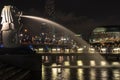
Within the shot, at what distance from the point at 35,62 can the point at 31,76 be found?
1.08 meters

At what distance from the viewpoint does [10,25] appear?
2002 inches

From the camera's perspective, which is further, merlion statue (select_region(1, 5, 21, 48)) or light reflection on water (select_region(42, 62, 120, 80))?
merlion statue (select_region(1, 5, 21, 48))

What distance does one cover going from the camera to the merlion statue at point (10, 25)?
4988 cm

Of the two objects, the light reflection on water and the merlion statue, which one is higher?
the merlion statue

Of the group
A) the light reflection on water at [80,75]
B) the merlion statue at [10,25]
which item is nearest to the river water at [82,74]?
the light reflection on water at [80,75]

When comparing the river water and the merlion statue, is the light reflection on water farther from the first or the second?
the merlion statue

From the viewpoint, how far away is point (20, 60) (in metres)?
29.9

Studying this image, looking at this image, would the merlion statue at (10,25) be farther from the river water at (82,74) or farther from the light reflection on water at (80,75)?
the light reflection on water at (80,75)

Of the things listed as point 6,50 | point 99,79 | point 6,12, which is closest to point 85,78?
point 99,79

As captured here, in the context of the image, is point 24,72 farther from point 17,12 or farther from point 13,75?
point 17,12

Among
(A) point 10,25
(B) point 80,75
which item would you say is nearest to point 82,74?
(B) point 80,75

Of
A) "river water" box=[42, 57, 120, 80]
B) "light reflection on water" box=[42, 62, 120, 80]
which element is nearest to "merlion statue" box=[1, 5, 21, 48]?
"river water" box=[42, 57, 120, 80]

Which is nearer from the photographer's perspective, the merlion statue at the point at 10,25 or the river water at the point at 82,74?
the river water at the point at 82,74

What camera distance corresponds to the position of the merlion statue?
49.9 meters
